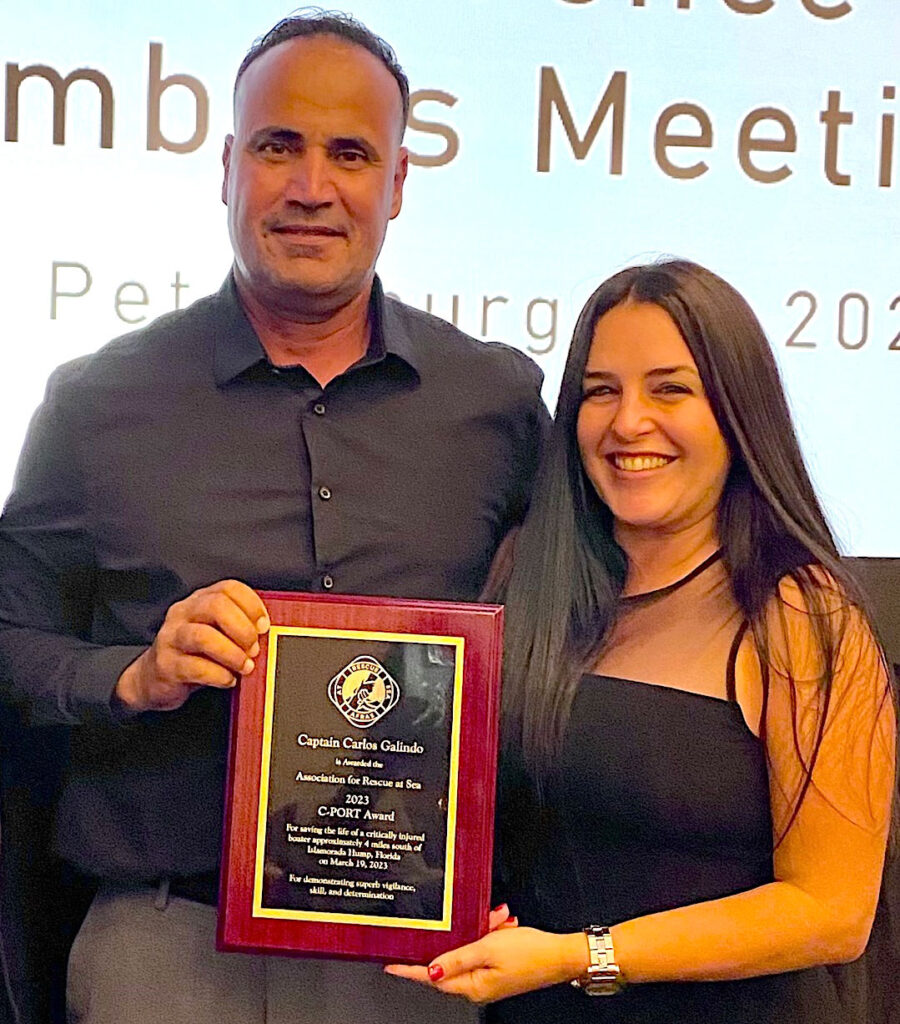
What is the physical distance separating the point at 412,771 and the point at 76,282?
119 centimetres

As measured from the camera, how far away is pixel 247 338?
1680 millimetres

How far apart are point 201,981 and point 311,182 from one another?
0.95 metres

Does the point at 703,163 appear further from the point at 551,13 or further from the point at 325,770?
the point at 325,770

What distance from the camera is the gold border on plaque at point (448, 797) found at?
4.65 feet

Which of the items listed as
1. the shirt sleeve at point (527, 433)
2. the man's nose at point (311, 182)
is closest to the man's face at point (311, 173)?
the man's nose at point (311, 182)

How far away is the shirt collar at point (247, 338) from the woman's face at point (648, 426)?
279 mm

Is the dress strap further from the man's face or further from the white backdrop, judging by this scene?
the white backdrop

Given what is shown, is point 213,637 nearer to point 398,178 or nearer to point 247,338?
point 247,338


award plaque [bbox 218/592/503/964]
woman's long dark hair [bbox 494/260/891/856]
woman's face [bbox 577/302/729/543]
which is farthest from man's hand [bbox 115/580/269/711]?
woman's face [bbox 577/302/729/543]

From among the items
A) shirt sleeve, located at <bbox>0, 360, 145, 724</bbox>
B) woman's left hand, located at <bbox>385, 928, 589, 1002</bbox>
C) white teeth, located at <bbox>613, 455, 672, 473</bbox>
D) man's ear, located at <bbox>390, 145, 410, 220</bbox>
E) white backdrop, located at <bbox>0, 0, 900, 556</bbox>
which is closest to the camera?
woman's left hand, located at <bbox>385, 928, 589, 1002</bbox>

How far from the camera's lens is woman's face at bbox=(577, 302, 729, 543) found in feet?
4.88

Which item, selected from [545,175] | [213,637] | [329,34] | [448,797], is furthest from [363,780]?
[545,175]

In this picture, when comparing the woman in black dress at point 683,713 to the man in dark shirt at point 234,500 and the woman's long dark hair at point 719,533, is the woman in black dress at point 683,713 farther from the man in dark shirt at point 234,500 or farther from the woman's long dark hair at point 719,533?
the man in dark shirt at point 234,500

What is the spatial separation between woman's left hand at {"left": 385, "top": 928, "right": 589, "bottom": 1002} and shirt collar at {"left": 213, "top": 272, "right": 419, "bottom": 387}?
2.33 ft
